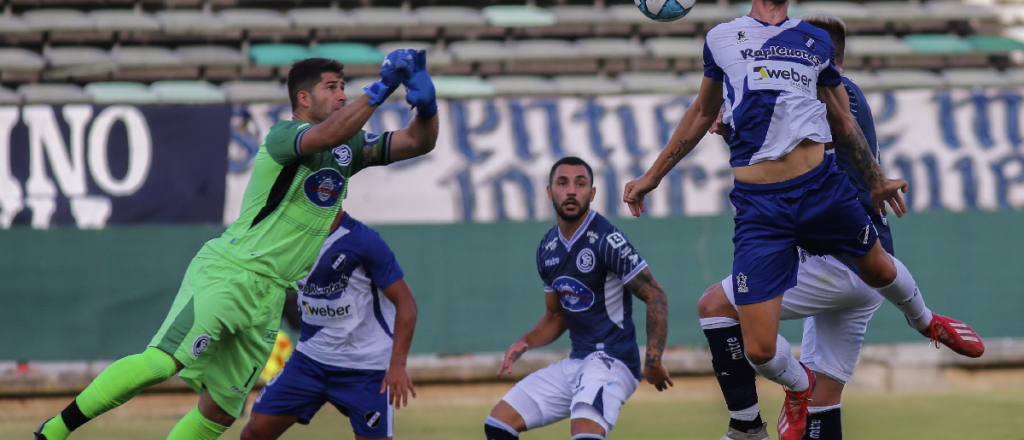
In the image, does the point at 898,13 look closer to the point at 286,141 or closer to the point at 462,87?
the point at 462,87

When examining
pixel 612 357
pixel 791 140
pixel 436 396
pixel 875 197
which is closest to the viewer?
pixel 791 140

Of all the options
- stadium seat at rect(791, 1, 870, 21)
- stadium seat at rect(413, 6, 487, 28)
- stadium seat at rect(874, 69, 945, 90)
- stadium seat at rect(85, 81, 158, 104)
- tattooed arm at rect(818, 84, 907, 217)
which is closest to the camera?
tattooed arm at rect(818, 84, 907, 217)

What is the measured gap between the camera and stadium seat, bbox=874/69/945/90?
41.8ft

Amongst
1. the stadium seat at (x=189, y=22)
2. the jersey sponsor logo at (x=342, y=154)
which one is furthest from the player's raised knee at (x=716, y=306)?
the stadium seat at (x=189, y=22)

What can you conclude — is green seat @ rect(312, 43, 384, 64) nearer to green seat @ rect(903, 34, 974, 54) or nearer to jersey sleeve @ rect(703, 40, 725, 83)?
Result: green seat @ rect(903, 34, 974, 54)

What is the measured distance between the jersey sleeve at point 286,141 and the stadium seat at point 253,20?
28.5ft

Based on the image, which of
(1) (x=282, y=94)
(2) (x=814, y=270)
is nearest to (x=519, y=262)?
(1) (x=282, y=94)

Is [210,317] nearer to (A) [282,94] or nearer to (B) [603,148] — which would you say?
(B) [603,148]

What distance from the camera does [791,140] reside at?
4387 mm

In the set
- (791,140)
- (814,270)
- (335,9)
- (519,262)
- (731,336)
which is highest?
(335,9)

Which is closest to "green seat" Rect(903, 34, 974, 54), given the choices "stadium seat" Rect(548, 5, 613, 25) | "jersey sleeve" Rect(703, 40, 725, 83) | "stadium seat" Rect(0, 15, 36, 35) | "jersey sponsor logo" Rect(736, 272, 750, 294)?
"stadium seat" Rect(548, 5, 613, 25)

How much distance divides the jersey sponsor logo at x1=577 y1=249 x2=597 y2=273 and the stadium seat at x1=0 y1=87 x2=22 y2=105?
9.06 m

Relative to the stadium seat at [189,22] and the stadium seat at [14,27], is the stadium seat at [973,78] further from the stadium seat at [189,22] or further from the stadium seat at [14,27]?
the stadium seat at [14,27]

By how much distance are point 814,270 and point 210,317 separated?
2.99 m
